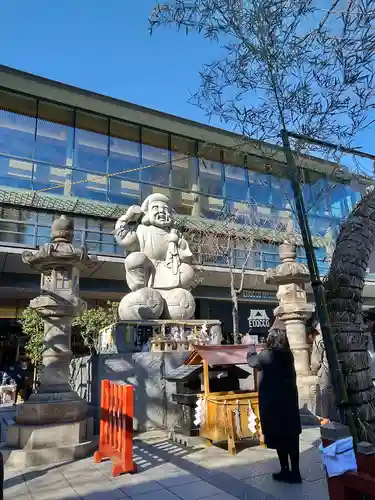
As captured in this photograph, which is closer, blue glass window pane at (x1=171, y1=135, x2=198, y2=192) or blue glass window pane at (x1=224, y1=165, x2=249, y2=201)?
blue glass window pane at (x1=171, y1=135, x2=198, y2=192)

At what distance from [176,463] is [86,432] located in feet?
4.78

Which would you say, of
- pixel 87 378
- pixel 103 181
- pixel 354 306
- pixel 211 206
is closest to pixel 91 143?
pixel 103 181

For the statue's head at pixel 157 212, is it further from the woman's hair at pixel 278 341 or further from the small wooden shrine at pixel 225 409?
the woman's hair at pixel 278 341

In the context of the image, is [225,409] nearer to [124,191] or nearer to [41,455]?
[41,455]

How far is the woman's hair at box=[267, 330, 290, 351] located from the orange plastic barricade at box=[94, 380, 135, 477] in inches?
Answer: 64.9

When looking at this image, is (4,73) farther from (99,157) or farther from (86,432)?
(86,432)

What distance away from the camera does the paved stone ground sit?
144 inches

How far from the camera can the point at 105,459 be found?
4773 mm

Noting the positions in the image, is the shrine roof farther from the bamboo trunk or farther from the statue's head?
the statue's head

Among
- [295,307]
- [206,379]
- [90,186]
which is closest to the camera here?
[206,379]

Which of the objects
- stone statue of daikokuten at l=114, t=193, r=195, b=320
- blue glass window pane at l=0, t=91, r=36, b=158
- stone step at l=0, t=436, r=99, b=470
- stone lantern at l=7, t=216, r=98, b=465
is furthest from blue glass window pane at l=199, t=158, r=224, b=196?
stone step at l=0, t=436, r=99, b=470

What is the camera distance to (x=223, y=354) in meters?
5.25

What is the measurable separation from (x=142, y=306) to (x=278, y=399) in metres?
3.84

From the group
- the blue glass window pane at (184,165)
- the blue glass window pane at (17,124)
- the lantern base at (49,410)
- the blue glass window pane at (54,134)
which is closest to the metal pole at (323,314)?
the lantern base at (49,410)
